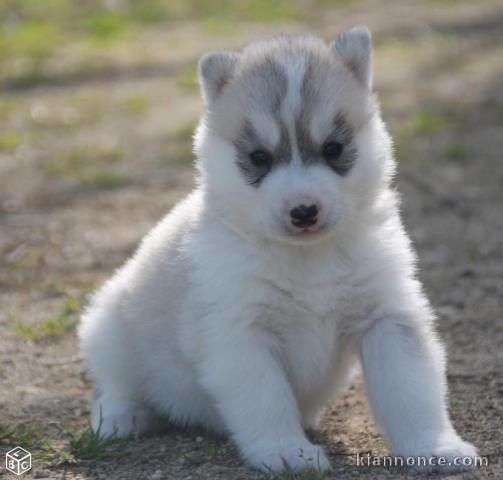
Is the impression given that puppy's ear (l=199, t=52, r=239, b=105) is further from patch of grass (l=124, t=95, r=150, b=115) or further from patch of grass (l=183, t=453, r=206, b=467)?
patch of grass (l=124, t=95, r=150, b=115)

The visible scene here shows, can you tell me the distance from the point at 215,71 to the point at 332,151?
65 cm

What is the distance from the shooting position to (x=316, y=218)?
12.8 ft

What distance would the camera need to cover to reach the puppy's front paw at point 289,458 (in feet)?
12.6

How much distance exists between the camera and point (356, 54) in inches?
172

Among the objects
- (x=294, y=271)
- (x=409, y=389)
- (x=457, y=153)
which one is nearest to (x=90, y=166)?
(x=457, y=153)

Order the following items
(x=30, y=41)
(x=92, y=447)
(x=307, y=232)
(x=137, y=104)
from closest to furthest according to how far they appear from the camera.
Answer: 1. (x=307, y=232)
2. (x=92, y=447)
3. (x=137, y=104)
4. (x=30, y=41)

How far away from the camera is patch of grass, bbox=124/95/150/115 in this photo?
10.1 metres

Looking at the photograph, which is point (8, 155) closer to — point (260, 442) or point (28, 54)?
point (28, 54)

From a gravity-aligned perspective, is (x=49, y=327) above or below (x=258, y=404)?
below

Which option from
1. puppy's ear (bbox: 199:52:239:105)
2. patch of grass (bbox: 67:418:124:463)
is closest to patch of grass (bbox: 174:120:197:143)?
puppy's ear (bbox: 199:52:239:105)

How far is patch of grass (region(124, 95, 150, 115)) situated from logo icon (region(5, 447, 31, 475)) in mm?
6116

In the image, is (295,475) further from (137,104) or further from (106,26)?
(106,26)

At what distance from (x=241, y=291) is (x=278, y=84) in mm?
783

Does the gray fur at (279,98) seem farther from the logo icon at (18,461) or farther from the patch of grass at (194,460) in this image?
the logo icon at (18,461)
